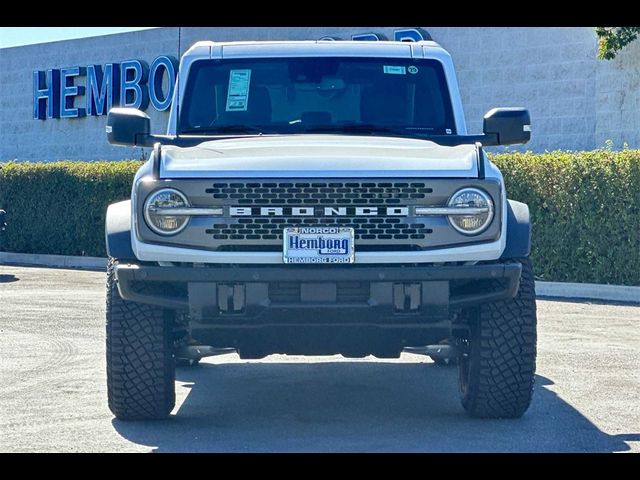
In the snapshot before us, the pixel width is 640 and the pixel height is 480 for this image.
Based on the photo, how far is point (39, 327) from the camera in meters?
12.9

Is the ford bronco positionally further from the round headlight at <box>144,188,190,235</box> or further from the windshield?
the windshield

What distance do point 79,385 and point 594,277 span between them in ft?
31.6

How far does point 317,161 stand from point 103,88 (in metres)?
26.3

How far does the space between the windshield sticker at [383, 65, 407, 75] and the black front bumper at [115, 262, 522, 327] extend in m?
2.15

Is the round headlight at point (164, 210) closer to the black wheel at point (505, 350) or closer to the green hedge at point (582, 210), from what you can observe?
the black wheel at point (505, 350)

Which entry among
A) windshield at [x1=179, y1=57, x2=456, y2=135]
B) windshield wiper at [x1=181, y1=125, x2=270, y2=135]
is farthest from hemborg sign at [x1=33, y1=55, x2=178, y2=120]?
windshield wiper at [x1=181, y1=125, x2=270, y2=135]

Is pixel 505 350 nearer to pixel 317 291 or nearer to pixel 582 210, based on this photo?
pixel 317 291

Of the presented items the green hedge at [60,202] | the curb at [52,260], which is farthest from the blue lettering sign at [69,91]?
the curb at [52,260]

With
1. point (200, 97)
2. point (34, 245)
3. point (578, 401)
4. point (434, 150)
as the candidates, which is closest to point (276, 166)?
point (434, 150)

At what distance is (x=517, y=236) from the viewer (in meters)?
7.15

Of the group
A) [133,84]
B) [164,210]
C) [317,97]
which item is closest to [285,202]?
[164,210]
